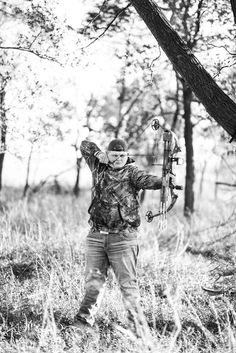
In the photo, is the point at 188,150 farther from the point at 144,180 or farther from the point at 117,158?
the point at 144,180

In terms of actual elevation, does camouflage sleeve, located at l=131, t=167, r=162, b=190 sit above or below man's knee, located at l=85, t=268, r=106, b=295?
above

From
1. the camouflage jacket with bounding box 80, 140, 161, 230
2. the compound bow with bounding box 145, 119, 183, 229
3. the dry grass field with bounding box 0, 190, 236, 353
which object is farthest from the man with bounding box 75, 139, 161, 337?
the dry grass field with bounding box 0, 190, 236, 353

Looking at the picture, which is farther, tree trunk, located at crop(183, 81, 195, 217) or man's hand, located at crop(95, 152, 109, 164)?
tree trunk, located at crop(183, 81, 195, 217)

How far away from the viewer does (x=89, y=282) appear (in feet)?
14.0

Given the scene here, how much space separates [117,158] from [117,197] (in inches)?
13.7

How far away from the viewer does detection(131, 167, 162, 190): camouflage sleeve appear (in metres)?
4.05

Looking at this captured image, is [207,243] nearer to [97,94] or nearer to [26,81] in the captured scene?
[26,81]

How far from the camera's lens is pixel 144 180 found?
415 cm

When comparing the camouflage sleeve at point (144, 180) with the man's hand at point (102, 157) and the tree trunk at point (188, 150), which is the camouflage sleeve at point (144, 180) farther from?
the tree trunk at point (188, 150)

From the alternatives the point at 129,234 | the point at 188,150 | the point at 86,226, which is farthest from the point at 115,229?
the point at 188,150

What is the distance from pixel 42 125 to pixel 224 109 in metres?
3.67

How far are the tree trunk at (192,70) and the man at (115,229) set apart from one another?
971mm

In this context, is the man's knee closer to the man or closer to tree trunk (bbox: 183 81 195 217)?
the man

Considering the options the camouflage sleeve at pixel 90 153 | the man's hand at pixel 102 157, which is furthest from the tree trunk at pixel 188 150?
the man's hand at pixel 102 157
